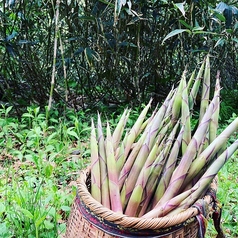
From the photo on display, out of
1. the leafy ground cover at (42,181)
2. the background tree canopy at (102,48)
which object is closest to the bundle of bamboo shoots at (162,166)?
the leafy ground cover at (42,181)

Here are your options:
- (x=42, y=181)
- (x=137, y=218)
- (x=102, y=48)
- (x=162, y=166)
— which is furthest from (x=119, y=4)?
(x=137, y=218)

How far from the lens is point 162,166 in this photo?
110 centimetres

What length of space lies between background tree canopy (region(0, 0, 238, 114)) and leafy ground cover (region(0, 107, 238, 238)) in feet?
1.59

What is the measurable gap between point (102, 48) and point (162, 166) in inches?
83.0

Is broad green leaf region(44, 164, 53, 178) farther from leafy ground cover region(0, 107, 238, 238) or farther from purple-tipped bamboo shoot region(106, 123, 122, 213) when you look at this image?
purple-tipped bamboo shoot region(106, 123, 122, 213)

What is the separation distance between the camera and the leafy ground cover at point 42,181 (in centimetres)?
145

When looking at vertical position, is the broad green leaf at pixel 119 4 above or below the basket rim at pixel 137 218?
above

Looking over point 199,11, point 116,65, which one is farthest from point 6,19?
point 199,11

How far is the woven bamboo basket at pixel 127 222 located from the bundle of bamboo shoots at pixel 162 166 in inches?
1.7

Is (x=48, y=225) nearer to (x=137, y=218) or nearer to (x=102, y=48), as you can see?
(x=137, y=218)

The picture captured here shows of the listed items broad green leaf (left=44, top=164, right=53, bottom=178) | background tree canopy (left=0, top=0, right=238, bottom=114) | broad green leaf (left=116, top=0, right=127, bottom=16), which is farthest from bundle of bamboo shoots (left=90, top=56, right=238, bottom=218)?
background tree canopy (left=0, top=0, right=238, bottom=114)

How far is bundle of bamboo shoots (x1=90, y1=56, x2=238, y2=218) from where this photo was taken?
1.06 meters

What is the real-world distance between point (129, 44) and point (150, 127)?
182 centimetres

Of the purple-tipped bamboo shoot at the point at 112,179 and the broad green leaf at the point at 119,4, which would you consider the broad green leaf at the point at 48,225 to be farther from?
the broad green leaf at the point at 119,4
